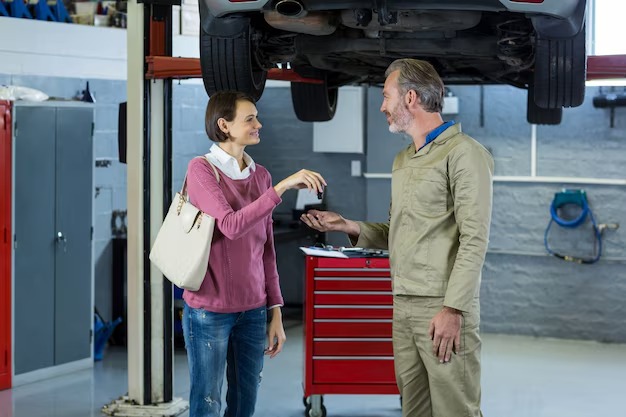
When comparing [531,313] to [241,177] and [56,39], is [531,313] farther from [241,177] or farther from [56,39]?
[241,177]

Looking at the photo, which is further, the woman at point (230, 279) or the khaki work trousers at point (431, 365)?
the woman at point (230, 279)

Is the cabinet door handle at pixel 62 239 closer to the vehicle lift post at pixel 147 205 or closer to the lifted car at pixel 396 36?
the vehicle lift post at pixel 147 205

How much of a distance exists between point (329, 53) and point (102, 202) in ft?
11.7

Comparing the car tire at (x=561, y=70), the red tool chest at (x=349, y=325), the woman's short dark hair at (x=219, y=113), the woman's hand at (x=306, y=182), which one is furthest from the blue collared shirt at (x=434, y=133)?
the red tool chest at (x=349, y=325)

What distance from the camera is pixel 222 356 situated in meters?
3.46

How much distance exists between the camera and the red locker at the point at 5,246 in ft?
19.8

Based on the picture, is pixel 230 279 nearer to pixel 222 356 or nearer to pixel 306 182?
pixel 222 356

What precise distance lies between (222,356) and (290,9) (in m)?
1.29

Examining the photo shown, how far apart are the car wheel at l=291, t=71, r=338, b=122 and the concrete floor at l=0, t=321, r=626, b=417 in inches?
64.1

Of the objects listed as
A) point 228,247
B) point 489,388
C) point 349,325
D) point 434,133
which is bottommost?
point 489,388

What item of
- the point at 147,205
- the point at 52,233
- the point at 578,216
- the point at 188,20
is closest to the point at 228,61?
the point at 147,205

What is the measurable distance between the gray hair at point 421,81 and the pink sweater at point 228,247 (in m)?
0.61

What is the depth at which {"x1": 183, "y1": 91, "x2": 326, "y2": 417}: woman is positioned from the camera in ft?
11.3

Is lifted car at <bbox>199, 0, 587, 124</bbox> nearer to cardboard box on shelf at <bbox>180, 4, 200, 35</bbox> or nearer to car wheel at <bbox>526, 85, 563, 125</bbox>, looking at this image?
car wheel at <bbox>526, 85, 563, 125</bbox>
